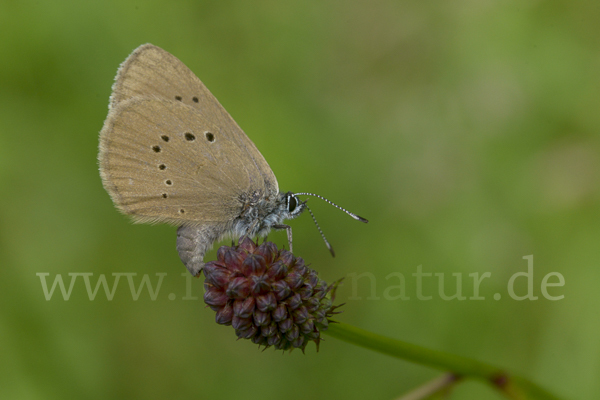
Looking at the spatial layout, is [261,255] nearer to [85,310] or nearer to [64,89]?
[85,310]

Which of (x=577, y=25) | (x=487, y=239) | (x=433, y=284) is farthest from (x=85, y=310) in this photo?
(x=577, y=25)

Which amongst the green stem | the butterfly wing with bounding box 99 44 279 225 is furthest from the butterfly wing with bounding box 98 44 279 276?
the green stem

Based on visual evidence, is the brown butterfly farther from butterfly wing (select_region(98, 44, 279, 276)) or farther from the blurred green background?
the blurred green background

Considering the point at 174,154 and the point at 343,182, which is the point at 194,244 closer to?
the point at 174,154

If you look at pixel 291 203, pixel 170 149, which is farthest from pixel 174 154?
pixel 291 203

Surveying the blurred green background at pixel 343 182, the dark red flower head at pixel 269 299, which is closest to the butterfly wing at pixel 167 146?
the dark red flower head at pixel 269 299

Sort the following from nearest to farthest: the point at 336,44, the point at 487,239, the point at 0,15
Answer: the point at 487,239 < the point at 0,15 < the point at 336,44
